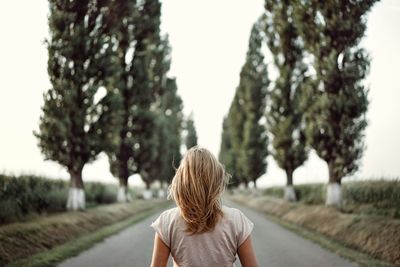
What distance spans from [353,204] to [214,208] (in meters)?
18.3

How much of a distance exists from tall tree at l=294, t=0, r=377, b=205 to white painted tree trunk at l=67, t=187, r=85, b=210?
9.73m

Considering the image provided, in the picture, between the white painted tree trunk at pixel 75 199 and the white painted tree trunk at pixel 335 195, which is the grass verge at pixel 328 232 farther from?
the white painted tree trunk at pixel 75 199

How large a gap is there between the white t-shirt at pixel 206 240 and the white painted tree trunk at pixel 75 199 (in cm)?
1703

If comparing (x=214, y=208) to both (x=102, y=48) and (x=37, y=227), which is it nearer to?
(x=37, y=227)

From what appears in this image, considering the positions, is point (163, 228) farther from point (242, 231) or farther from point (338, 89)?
point (338, 89)

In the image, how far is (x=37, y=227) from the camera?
39.5 feet

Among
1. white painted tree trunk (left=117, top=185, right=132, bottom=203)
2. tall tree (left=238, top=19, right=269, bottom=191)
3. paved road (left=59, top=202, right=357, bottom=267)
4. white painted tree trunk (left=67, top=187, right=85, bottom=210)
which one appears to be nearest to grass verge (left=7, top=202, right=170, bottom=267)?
paved road (left=59, top=202, right=357, bottom=267)

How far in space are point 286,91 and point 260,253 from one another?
17.7 meters

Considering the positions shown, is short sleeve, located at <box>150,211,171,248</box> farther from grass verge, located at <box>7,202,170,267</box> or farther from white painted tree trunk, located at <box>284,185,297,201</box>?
white painted tree trunk, located at <box>284,185,297,201</box>

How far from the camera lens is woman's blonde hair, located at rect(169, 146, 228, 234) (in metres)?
2.65

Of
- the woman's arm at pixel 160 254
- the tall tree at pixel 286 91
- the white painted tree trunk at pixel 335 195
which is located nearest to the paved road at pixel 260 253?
the white painted tree trunk at pixel 335 195

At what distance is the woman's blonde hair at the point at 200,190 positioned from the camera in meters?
2.65

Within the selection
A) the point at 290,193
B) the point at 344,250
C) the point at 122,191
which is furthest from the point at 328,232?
the point at 122,191

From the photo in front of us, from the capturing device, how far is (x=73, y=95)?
18.1 metres
